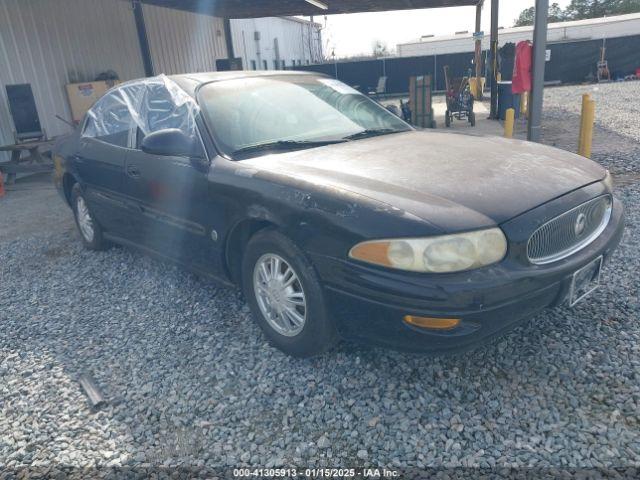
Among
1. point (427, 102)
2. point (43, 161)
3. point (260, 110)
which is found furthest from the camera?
point (427, 102)

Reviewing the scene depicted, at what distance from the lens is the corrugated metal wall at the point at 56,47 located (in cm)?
988

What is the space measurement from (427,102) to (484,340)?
1009 centimetres

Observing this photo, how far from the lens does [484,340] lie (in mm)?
2332

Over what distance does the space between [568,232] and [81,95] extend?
11.2 metres

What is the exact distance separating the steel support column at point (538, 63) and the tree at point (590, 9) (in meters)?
55.0

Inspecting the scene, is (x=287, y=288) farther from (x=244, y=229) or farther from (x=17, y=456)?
(x=17, y=456)

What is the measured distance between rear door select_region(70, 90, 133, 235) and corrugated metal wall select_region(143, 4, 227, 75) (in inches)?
409

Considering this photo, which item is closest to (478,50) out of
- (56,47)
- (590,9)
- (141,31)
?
(141,31)

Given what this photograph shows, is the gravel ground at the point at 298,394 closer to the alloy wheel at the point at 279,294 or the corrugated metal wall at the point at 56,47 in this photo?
the alloy wheel at the point at 279,294

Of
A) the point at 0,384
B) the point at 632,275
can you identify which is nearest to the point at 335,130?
the point at 632,275

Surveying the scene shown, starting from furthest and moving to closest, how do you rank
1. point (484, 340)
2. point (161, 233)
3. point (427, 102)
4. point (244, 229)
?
1. point (427, 102)
2. point (161, 233)
3. point (244, 229)
4. point (484, 340)

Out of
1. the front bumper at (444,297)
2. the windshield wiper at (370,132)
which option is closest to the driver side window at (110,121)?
the windshield wiper at (370,132)

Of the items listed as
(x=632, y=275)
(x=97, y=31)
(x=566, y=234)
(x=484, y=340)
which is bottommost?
(x=632, y=275)

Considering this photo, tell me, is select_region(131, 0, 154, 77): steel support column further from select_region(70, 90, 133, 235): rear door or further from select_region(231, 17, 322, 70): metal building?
select_region(231, 17, 322, 70): metal building
